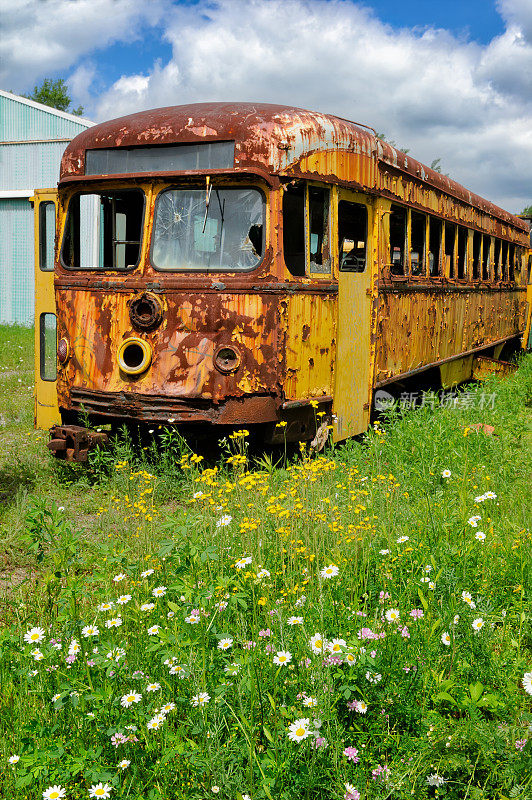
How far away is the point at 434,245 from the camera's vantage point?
966 cm

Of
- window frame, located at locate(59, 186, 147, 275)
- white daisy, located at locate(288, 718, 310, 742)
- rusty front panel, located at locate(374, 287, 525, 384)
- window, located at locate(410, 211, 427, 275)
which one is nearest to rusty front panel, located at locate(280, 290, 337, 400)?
rusty front panel, located at locate(374, 287, 525, 384)

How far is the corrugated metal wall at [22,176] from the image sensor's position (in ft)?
61.8

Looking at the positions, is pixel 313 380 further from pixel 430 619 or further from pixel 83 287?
pixel 430 619

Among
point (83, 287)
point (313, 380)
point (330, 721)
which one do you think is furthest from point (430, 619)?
point (83, 287)

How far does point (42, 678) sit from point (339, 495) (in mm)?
2580

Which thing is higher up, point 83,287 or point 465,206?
point 465,206

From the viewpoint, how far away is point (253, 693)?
232 centimetres

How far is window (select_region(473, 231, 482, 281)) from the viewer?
12.5 m

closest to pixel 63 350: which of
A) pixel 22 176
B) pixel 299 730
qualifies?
pixel 299 730

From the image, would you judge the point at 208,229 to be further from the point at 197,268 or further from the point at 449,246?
the point at 449,246

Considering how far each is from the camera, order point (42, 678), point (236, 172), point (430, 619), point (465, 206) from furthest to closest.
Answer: point (465, 206) → point (236, 172) → point (430, 619) → point (42, 678)

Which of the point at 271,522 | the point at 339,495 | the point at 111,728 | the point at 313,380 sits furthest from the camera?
the point at 313,380

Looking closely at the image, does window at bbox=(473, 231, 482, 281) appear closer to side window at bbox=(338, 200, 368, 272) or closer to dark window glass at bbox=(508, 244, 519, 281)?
dark window glass at bbox=(508, 244, 519, 281)

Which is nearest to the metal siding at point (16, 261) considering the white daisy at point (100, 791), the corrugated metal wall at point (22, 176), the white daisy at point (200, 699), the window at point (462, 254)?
the corrugated metal wall at point (22, 176)
